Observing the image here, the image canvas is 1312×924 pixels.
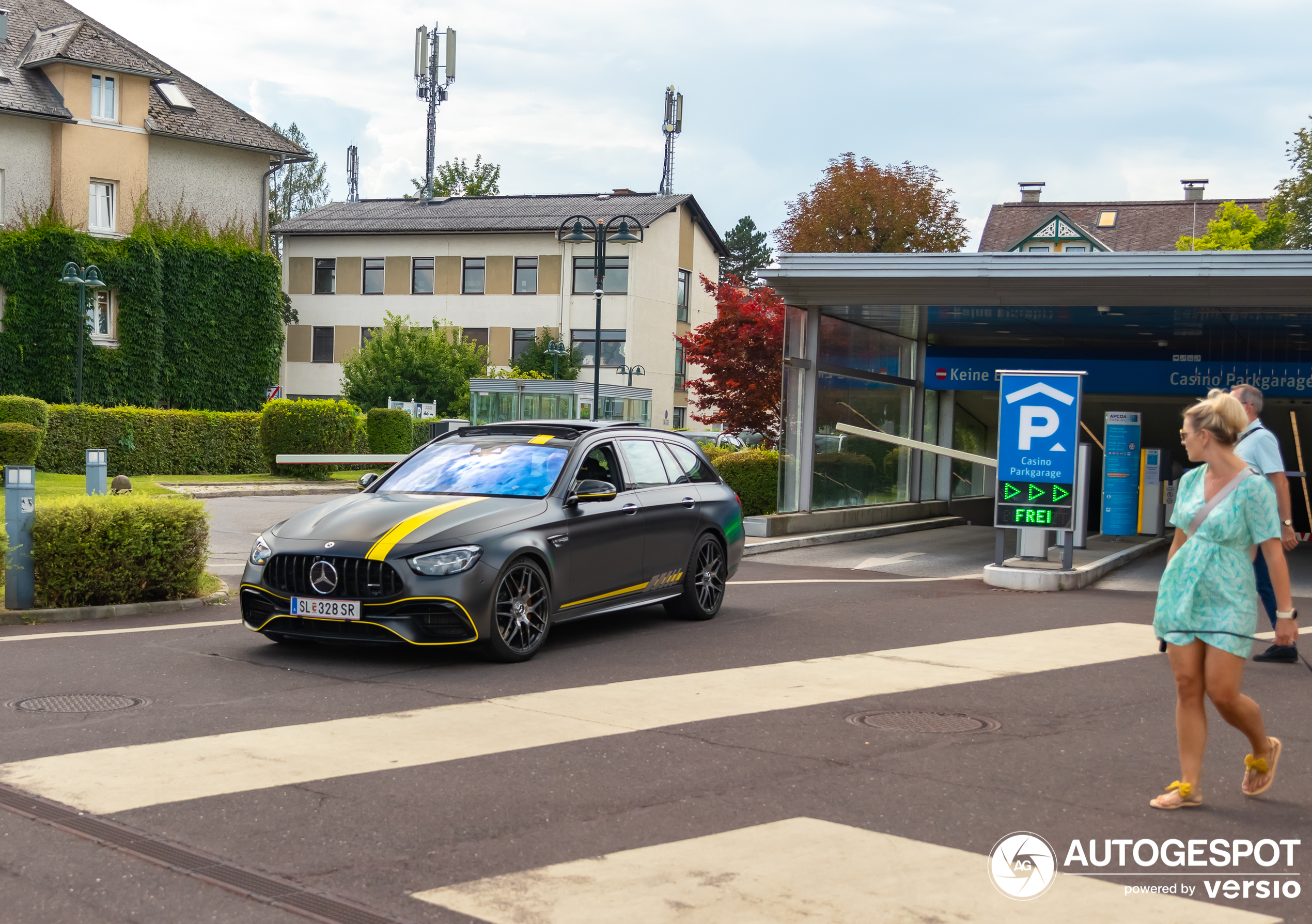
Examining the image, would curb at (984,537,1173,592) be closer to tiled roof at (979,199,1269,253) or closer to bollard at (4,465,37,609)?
bollard at (4,465,37,609)

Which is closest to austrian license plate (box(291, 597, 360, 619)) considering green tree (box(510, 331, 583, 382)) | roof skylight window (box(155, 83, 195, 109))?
roof skylight window (box(155, 83, 195, 109))

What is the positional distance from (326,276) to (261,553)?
50.8m

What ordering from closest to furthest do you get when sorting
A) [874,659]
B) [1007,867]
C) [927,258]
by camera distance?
[1007,867] < [874,659] < [927,258]

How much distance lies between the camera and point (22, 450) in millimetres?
26906

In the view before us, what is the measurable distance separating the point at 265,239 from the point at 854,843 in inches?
1573

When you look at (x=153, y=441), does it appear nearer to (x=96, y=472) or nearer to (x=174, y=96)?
(x=174, y=96)

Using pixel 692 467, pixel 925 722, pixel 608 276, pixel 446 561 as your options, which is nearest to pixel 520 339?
pixel 608 276

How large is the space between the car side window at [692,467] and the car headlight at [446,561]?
9.80 ft

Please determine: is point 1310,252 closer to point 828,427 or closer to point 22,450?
point 828,427

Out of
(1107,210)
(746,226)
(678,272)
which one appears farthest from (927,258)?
(746,226)

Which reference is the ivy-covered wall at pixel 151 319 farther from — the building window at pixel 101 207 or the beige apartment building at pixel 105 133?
the beige apartment building at pixel 105 133

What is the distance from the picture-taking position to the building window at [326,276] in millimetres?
57500

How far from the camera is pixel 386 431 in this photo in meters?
35.6

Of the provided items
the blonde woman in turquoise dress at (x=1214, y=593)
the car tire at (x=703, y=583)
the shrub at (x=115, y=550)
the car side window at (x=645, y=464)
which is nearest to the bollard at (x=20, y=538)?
the shrub at (x=115, y=550)
